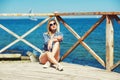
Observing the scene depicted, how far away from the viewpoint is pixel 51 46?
24.7ft

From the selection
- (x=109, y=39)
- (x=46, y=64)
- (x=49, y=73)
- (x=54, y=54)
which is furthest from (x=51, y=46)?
(x=109, y=39)

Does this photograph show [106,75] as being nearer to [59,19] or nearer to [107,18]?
[107,18]

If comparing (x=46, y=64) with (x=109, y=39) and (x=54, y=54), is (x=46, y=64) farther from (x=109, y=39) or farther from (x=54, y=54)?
(x=109, y=39)

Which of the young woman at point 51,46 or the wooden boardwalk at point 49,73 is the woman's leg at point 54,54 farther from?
the wooden boardwalk at point 49,73

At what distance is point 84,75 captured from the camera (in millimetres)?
6648

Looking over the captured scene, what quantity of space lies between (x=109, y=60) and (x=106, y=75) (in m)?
0.56

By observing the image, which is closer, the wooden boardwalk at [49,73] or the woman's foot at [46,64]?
the wooden boardwalk at [49,73]

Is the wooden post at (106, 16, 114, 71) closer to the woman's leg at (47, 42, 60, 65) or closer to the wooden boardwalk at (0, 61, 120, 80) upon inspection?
the wooden boardwalk at (0, 61, 120, 80)

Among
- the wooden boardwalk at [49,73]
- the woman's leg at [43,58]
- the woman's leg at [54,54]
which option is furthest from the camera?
the woman's leg at [43,58]

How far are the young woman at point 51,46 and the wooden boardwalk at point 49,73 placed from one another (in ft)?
0.51

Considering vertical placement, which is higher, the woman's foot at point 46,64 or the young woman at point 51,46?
the young woman at point 51,46

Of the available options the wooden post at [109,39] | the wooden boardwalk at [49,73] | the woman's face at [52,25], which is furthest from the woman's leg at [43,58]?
the wooden post at [109,39]

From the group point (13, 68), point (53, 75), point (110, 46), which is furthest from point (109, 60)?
point (13, 68)

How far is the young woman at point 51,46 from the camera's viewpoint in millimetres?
7305
